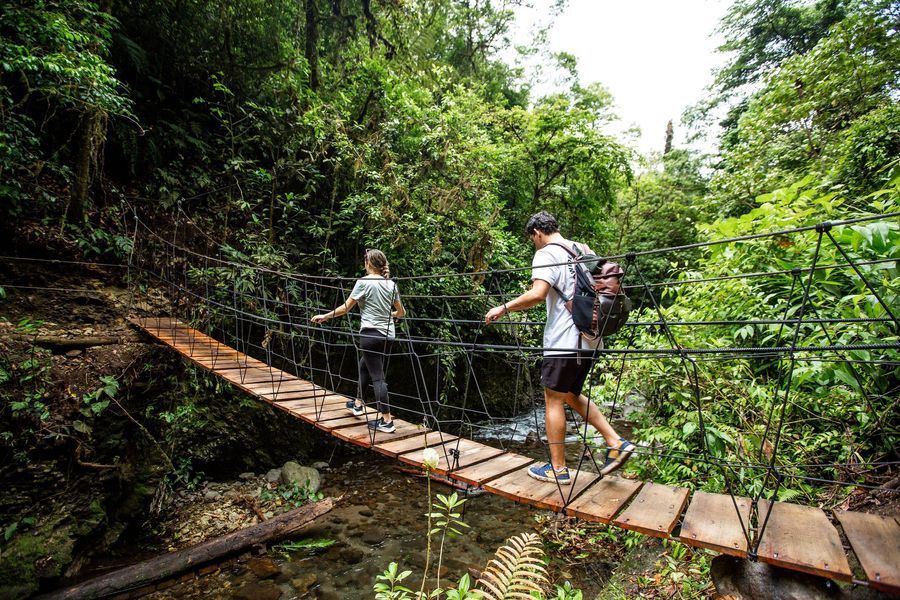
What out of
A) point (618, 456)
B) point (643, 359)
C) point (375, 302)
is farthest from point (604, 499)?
point (375, 302)

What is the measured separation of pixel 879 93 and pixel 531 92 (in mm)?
7224

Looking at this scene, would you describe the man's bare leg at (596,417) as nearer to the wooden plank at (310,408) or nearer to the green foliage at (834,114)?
the wooden plank at (310,408)

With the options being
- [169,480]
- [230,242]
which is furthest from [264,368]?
[230,242]

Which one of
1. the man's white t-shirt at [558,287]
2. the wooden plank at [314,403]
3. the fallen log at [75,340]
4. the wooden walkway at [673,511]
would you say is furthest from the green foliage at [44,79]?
the man's white t-shirt at [558,287]

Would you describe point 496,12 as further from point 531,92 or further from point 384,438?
A: point 384,438

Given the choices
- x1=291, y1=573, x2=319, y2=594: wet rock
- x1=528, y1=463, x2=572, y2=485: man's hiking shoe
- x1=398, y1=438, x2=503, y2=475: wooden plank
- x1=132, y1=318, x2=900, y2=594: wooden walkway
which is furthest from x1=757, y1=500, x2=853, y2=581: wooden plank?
x1=291, y1=573, x2=319, y2=594: wet rock

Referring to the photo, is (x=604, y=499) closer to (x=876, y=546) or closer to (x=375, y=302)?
(x=876, y=546)

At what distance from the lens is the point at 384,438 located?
218 cm

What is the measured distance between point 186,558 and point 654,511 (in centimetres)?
270

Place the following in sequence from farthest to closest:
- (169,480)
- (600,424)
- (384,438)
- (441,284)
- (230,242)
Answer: (441,284)
(230,242)
(169,480)
(384,438)
(600,424)

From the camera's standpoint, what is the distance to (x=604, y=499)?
1.44 metres

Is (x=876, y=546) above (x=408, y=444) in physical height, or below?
above

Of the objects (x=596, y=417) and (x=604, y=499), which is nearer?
(x=604, y=499)

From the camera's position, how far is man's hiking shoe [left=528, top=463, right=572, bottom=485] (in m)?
1.62
